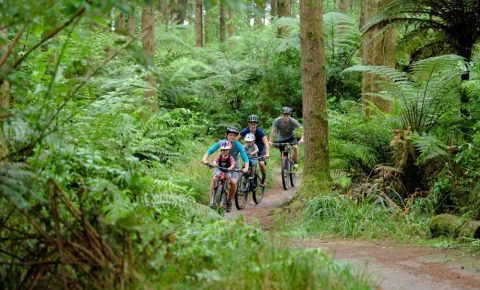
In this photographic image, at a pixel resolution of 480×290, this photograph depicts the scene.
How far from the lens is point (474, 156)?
27.3ft

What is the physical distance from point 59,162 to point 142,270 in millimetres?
1039

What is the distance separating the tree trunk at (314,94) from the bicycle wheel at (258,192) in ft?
9.01

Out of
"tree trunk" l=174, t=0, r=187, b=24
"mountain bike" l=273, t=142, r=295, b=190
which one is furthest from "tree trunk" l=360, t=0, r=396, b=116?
"tree trunk" l=174, t=0, r=187, b=24

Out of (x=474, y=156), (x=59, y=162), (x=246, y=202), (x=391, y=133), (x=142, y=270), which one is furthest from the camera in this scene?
(x=246, y=202)

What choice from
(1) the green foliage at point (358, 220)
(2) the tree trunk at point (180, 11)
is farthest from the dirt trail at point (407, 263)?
(2) the tree trunk at point (180, 11)

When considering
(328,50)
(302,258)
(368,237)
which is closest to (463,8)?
(368,237)

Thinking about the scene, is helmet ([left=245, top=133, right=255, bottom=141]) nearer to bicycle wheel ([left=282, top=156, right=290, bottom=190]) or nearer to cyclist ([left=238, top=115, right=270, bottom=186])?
cyclist ([left=238, top=115, right=270, bottom=186])

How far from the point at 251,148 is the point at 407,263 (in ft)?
24.3

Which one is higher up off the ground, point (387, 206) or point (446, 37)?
point (446, 37)

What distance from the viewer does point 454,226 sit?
801 centimetres

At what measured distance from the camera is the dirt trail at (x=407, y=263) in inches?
237

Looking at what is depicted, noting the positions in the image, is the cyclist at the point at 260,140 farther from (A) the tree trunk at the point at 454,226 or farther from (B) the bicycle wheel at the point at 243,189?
(A) the tree trunk at the point at 454,226

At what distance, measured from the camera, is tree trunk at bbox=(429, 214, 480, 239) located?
7.66m

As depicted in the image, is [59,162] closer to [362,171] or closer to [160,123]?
[362,171]
